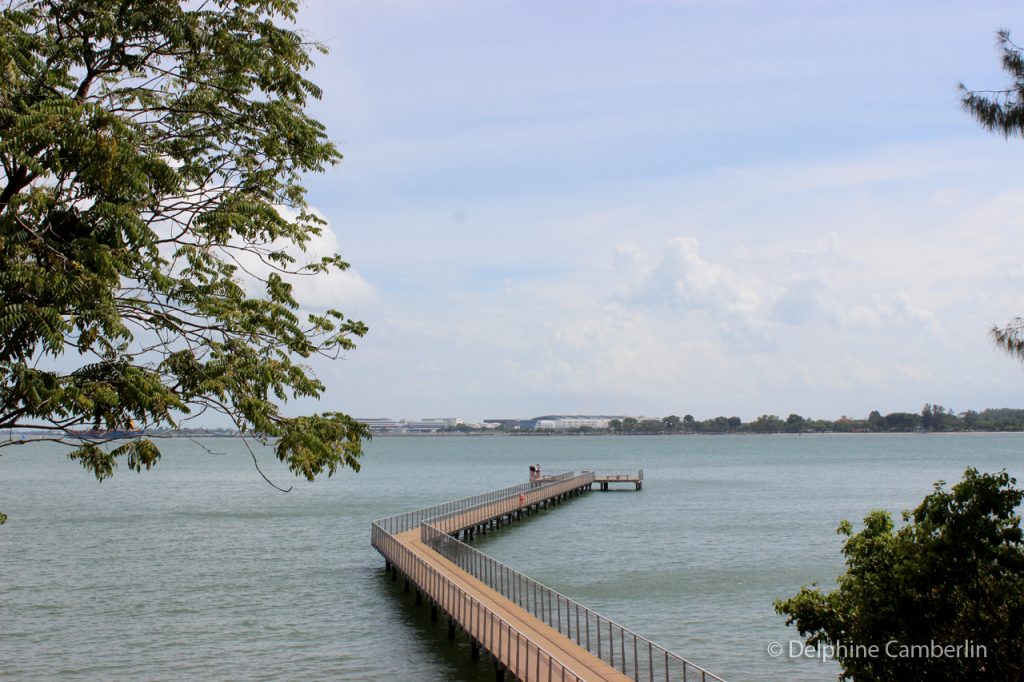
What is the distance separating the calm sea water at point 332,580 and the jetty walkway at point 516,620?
153 centimetres

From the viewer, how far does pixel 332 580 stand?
150 feet

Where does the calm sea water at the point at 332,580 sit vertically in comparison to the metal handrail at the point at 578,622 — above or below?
below

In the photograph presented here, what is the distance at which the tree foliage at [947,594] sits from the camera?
16906 mm

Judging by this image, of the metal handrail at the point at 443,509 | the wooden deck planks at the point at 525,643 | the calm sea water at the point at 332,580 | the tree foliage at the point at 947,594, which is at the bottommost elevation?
the calm sea water at the point at 332,580

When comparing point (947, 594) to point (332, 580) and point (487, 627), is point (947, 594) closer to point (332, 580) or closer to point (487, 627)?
point (487, 627)

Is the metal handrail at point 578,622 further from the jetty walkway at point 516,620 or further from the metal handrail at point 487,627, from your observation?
the metal handrail at point 487,627

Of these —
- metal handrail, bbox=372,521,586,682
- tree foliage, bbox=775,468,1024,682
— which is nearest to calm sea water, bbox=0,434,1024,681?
metal handrail, bbox=372,521,586,682

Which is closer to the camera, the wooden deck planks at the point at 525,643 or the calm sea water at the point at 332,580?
the wooden deck planks at the point at 525,643

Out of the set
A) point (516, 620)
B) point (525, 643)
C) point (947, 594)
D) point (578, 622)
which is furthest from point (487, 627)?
point (947, 594)

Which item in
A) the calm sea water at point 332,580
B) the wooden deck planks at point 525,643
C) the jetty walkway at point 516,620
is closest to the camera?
the jetty walkway at point 516,620

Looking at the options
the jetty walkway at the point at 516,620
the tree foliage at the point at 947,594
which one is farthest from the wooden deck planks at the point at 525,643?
the tree foliage at the point at 947,594

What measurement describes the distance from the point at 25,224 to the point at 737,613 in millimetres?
30240

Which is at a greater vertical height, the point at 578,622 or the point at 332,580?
the point at 578,622

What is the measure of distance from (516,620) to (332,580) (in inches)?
794
